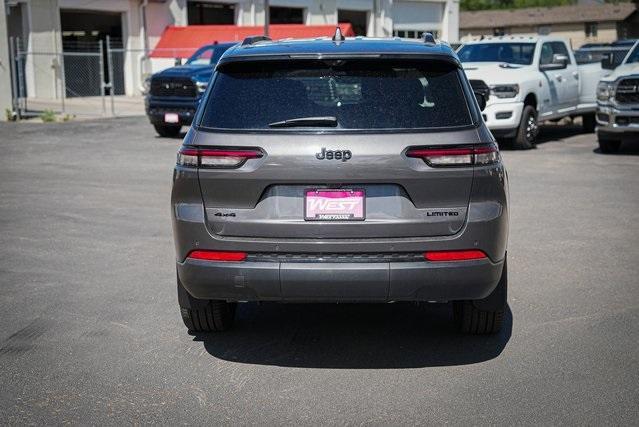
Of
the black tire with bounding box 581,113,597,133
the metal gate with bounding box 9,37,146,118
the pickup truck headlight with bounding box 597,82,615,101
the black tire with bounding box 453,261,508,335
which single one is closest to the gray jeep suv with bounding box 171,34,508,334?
the black tire with bounding box 453,261,508,335

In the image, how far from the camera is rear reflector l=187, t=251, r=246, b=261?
4625 mm

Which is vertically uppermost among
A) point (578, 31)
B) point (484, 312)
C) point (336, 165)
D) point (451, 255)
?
point (578, 31)

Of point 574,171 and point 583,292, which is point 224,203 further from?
point 574,171

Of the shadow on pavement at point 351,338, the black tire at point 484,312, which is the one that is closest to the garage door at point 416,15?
the shadow on pavement at point 351,338

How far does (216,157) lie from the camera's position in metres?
4.65

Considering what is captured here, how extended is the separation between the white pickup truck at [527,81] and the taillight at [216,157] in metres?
11.4

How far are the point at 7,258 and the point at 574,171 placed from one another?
8.81 meters

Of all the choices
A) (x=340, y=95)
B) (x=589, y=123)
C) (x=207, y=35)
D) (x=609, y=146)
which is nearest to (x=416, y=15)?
(x=207, y=35)

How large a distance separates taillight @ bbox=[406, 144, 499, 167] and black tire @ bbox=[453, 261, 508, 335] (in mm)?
806

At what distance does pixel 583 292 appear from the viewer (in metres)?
6.44

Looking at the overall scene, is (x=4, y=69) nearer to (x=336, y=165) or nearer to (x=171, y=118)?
(x=171, y=118)

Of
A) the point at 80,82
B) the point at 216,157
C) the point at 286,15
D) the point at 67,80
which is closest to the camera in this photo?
the point at 216,157

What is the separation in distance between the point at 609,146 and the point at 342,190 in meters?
12.1

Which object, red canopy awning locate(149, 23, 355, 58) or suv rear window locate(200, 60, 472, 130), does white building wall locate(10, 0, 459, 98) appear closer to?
red canopy awning locate(149, 23, 355, 58)
